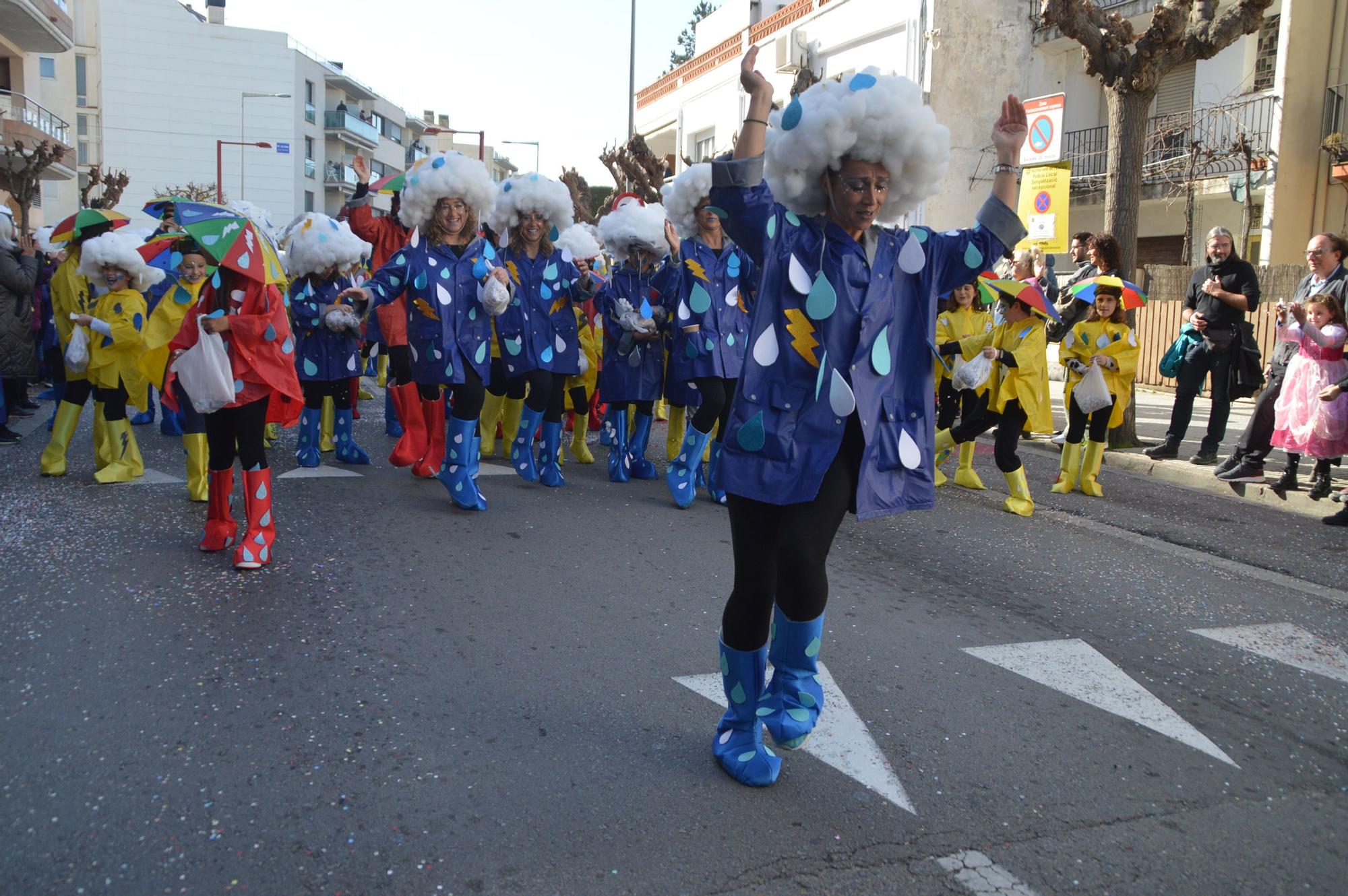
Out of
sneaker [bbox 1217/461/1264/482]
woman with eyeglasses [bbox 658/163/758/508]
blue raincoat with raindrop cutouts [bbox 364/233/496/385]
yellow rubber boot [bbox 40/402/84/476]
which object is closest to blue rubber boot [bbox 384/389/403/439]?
yellow rubber boot [bbox 40/402/84/476]

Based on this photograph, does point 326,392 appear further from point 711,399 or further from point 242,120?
point 242,120

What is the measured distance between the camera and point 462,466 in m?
6.57

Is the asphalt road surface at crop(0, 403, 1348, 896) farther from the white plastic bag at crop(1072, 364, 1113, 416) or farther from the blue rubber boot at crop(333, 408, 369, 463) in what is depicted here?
the blue rubber boot at crop(333, 408, 369, 463)

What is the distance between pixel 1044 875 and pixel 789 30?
2637 centimetres

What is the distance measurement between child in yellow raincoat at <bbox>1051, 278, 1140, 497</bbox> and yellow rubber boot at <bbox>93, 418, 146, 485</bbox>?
674cm

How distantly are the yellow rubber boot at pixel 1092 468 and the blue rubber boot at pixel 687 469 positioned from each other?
3127 mm

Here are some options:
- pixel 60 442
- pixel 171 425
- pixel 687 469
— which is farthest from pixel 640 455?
pixel 171 425

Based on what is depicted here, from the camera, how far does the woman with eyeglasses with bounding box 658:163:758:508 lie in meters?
6.79

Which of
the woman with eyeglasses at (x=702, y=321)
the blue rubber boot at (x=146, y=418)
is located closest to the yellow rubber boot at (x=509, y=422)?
the woman with eyeglasses at (x=702, y=321)

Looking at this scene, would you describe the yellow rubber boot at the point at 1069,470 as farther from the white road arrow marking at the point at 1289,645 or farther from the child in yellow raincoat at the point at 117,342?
the child in yellow raincoat at the point at 117,342

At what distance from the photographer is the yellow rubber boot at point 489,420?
878cm

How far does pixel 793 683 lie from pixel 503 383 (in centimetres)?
502

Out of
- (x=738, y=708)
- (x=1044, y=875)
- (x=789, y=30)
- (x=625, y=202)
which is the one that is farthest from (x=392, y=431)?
(x=789, y=30)

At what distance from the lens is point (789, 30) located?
2630cm
